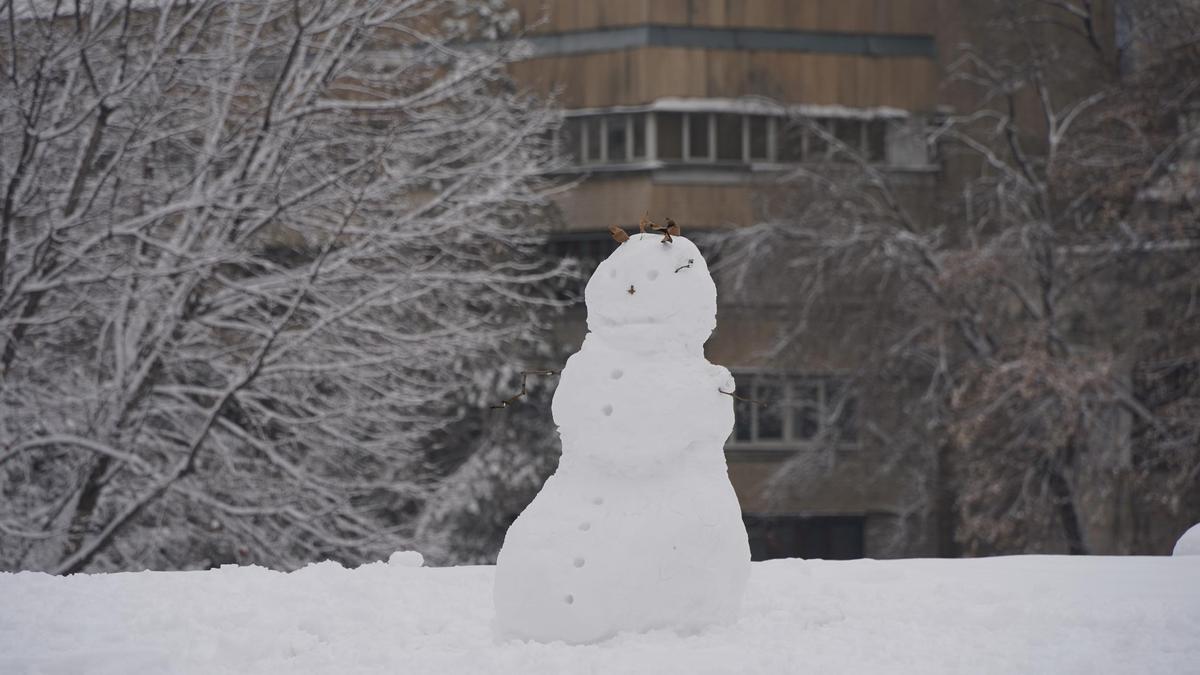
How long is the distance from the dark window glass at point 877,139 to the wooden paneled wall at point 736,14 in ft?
6.16

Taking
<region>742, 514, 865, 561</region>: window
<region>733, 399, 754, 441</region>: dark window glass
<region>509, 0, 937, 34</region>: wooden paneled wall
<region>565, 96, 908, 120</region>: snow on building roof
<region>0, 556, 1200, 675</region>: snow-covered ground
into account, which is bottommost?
<region>742, 514, 865, 561</region>: window

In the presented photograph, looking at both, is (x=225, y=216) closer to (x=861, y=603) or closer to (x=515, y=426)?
(x=861, y=603)

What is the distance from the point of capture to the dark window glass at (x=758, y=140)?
79.9ft

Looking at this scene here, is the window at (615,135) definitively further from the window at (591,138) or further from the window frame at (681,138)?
the window at (591,138)

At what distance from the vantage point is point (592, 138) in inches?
976

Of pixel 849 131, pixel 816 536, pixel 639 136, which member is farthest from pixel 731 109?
pixel 816 536

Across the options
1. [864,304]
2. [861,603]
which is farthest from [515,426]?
[861,603]

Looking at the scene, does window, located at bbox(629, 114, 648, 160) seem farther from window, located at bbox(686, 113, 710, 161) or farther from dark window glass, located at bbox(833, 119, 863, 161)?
dark window glass, located at bbox(833, 119, 863, 161)

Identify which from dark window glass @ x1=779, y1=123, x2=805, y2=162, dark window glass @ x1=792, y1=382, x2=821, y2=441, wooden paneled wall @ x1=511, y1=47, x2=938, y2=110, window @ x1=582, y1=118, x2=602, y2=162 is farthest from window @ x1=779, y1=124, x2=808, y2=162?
dark window glass @ x1=792, y1=382, x2=821, y2=441

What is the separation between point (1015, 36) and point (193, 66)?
13.8 m

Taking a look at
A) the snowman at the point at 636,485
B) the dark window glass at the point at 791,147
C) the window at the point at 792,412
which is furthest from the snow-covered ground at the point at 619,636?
the dark window glass at the point at 791,147

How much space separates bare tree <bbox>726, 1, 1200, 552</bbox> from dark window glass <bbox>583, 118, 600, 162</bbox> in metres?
5.19

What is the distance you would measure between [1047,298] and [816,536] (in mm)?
9402

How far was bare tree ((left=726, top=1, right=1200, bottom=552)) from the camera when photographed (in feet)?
54.7
